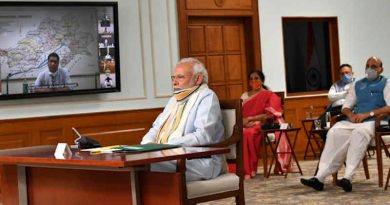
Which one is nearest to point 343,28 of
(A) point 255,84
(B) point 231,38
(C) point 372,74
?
(B) point 231,38

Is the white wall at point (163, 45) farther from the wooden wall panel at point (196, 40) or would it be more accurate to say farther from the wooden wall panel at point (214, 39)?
the wooden wall panel at point (214, 39)

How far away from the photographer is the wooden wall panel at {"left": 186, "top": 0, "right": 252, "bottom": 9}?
350 inches

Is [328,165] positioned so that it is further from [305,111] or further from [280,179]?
[305,111]

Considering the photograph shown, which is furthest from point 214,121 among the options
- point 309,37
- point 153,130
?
point 309,37

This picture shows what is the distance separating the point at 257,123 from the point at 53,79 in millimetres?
2320

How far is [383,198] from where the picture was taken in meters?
5.45

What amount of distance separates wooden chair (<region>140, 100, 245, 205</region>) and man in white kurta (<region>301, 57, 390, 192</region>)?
207cm

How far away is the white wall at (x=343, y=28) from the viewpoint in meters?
9.57

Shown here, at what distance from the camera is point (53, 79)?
7.80m

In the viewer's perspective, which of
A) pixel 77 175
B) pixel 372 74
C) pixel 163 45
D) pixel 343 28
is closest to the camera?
pixel 77 175

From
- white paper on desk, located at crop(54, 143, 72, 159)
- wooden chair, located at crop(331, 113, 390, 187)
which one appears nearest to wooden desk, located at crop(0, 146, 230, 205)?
white paper on desk, located at crop(54, 143, 72, 159)

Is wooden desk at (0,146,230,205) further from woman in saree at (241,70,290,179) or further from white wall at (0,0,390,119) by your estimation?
woman in saree at (241,70,290,179)

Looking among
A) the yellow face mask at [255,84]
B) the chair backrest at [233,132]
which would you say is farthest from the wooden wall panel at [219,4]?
the chair backrest at [233,132]

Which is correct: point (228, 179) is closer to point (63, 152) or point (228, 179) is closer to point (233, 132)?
point (233, 132)
